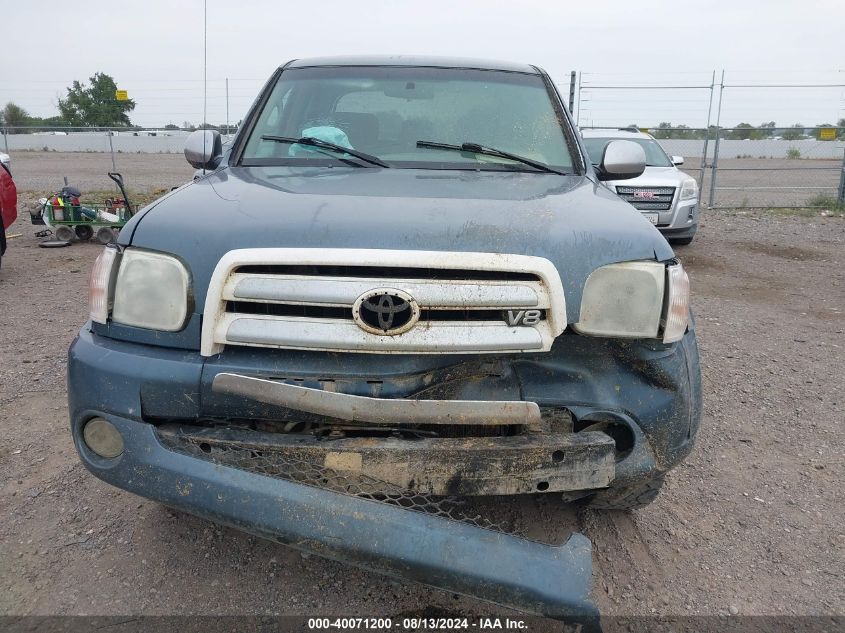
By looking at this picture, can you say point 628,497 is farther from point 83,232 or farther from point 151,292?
point 83,232

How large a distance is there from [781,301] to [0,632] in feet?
22.0

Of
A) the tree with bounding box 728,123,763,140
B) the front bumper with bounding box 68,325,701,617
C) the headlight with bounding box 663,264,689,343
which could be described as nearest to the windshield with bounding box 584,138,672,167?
the tree with bounding box 728,123,763,140

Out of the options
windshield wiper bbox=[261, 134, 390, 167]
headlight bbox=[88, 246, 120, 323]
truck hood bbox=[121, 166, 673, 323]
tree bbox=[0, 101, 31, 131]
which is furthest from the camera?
tree bbox=[0, 101, 31, 131]

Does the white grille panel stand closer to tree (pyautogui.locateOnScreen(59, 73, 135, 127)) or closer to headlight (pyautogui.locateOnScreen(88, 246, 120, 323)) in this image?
headlight (pyautogui.locateOnScreen(88, 246, 120, 323))

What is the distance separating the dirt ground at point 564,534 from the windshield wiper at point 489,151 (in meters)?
1.50

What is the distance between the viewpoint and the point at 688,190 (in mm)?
9445

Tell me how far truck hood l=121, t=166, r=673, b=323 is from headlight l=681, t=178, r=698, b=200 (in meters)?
7.28

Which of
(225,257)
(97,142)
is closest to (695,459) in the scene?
(225,257)

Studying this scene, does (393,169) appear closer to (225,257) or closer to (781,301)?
(225,257)

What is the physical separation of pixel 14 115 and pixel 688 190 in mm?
56519

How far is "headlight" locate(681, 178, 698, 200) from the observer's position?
368 inches

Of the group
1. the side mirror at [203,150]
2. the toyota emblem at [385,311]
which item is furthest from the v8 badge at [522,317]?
the side mirror at [203,150]

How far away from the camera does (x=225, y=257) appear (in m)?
2.09

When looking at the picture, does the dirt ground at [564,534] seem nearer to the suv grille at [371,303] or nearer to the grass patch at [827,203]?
the suv grille at [371,303]
